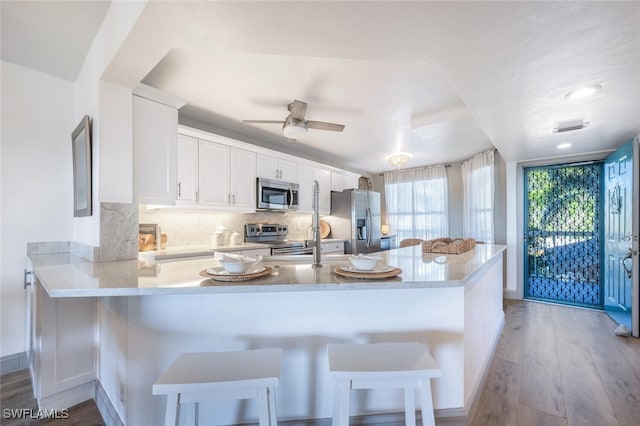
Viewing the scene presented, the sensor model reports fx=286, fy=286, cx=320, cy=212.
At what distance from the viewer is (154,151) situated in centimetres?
205

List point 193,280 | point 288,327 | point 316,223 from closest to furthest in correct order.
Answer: point 193,280
point 288,327
point 316,223

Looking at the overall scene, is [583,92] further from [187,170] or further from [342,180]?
[342,180]

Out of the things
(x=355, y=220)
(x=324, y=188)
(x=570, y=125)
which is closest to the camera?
(x=570, y=125)

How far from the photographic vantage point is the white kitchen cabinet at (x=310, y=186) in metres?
4.31

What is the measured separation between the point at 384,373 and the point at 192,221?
293 cm

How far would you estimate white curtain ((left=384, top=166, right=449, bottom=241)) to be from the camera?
213 inches

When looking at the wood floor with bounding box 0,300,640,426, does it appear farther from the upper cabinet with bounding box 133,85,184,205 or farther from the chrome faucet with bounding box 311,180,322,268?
the upper cabinet with bounding box 133,85,184,205

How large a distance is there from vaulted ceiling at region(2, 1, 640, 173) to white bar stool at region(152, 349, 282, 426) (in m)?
1.39

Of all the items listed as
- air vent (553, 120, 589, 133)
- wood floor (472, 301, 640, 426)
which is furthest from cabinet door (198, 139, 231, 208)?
air vent (553, 120, 589, 133)

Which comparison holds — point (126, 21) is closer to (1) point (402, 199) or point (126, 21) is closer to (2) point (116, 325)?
(2) point (116, 325)

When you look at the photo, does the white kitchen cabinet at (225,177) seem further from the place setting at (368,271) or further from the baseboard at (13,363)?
the place setting at (368,271)

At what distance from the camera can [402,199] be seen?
5.90 metres

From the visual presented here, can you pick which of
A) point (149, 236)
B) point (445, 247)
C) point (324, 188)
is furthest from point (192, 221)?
point (445, 247)

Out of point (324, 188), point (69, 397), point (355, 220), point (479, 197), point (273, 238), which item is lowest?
point (69, 397)
